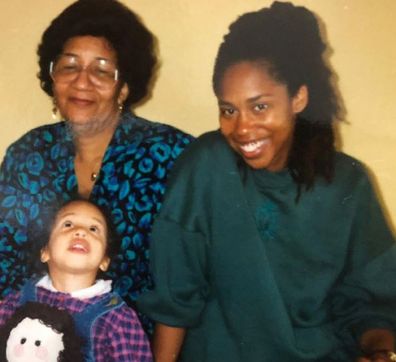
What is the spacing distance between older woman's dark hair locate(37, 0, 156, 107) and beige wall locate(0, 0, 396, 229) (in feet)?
0.07

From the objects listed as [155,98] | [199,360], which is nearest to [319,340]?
[199,360]

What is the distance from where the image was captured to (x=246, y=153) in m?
1.09

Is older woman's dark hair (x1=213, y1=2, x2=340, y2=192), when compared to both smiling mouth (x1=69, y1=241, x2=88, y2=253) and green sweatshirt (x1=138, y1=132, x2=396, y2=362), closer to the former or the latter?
green sweatshirt (x1=138, y1=132, x2=396, y2=362)

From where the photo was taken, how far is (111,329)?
1.07 meters

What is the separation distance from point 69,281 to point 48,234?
0.10m

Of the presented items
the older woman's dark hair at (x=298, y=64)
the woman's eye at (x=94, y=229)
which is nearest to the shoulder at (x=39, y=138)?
the woman's eye at (x=94, y=229)

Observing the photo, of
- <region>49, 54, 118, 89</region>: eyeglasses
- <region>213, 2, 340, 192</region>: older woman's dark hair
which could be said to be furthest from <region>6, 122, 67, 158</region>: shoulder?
<region>213, 2, 340, 192</region>: older woman's dark hair

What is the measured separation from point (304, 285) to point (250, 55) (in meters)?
0.44

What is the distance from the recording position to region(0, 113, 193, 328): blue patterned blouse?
3.90ft

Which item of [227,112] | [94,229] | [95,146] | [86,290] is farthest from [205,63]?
[86,290]

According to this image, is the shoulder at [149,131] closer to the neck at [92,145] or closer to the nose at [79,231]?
the neck at [92,145]

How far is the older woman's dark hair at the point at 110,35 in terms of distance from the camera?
1.21 meters

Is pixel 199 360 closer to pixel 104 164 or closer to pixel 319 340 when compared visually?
pixel 319 340

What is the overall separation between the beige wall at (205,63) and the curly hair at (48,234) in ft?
0.72
